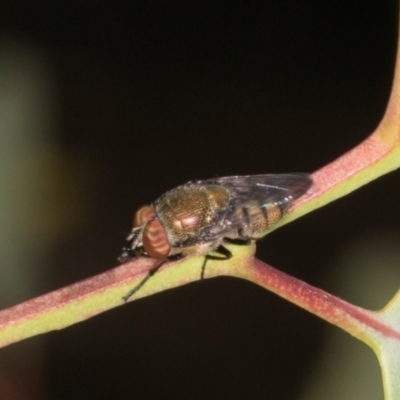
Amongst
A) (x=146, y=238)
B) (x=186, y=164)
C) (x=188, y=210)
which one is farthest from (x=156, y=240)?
(x=186, y=164)

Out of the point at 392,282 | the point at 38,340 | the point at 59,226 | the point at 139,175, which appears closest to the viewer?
the point at 392,282

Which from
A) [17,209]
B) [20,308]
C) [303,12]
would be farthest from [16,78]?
[20,308]

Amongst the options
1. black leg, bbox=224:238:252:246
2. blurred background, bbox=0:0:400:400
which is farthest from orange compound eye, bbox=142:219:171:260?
blurred background, bbox=0:0:400:400

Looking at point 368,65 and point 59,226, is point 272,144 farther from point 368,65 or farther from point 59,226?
point 59,226

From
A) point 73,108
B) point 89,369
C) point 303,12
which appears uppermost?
point 303,12

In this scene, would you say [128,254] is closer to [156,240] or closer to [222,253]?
[156,240]

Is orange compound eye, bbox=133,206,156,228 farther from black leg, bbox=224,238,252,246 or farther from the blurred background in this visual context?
the blurred background
